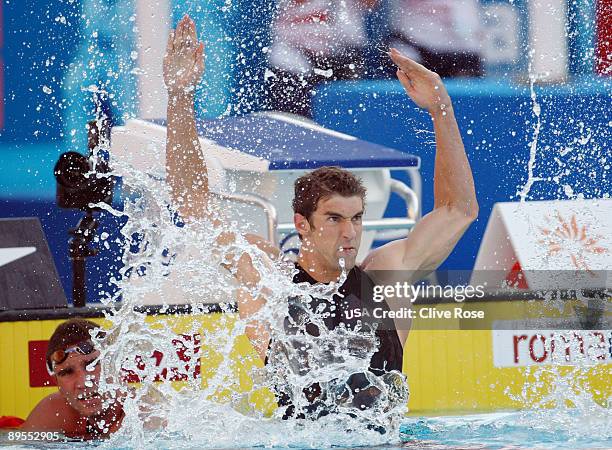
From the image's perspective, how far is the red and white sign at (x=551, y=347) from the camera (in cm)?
404

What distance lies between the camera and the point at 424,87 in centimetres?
311

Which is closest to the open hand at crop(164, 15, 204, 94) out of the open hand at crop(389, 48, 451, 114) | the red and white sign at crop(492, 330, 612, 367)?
the open hand at crop(389, 48, 451, 114)

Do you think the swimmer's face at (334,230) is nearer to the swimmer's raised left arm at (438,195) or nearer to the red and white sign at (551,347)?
the swimmer's raised left arm at (438,195)

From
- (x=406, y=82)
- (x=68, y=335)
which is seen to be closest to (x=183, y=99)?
(x=406, y=82)

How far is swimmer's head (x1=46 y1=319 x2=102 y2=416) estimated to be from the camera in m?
3.65

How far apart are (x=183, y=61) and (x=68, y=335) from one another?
44.9 inches

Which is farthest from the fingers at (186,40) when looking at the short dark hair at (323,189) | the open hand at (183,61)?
the short dark hair at (323,189)

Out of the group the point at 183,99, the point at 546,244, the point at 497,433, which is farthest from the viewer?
the point at 546,244

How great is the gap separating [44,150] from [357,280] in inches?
103

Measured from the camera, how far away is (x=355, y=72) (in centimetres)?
564

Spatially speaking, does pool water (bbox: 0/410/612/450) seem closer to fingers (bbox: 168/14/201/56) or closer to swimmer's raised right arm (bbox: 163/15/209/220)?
swimmer's raised right arm (bbox: 163/15/209/220)

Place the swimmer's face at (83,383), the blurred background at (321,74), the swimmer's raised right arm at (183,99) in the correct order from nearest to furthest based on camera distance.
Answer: the swimmer's raised right arm at (183,99) → the swimmer's face at (83,383) → the blurred background at (321,74)

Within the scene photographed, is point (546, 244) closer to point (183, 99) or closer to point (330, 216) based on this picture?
point (330, 216)

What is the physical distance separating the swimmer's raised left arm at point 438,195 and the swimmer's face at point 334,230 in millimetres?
133
